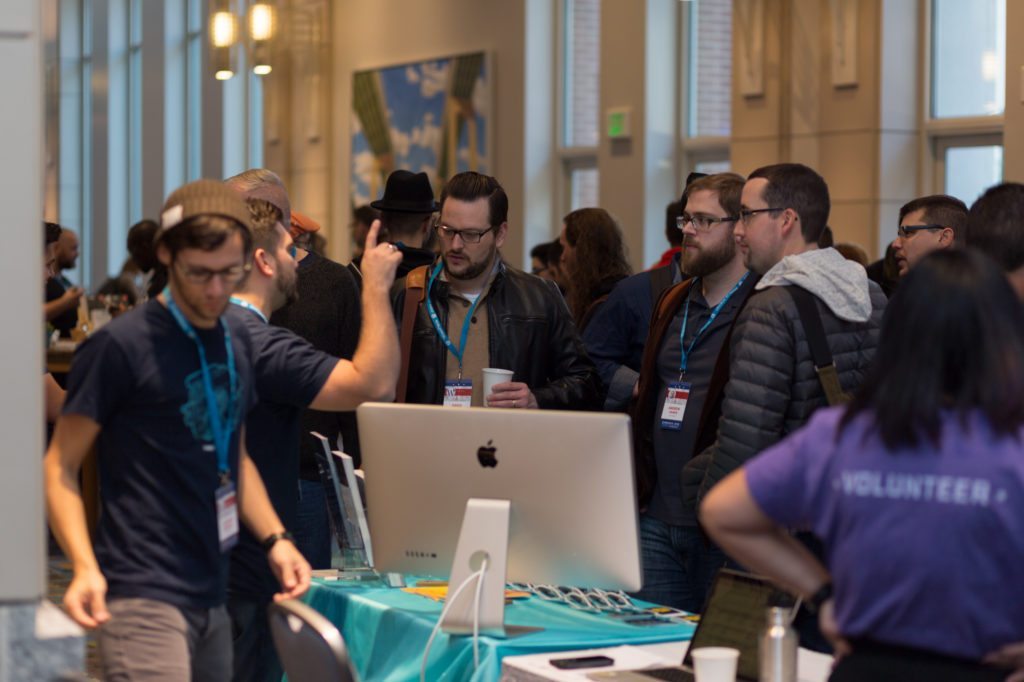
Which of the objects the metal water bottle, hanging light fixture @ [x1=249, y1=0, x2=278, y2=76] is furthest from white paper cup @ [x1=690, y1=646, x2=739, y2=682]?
hanging light fixture @ [x1=249, y1=0, x2=278, y2=76]

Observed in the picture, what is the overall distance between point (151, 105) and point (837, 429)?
640 inches

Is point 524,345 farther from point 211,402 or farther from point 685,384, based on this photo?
point 211,402

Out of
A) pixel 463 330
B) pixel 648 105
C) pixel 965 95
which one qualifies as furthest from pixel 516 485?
pixel 648 105

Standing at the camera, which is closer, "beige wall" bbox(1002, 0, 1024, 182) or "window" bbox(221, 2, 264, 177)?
"beige wall" bbox(1002, 0, 1024, 182)

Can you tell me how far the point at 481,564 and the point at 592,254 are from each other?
105 inches

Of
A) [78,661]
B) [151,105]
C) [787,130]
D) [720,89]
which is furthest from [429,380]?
[151,105]

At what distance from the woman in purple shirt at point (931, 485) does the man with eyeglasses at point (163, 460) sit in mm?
1028

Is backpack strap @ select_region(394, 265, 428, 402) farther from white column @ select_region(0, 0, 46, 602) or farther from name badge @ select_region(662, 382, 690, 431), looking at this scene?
white column @ select_region(0, 0, 46, 602)

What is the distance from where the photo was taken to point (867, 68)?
7477 mm

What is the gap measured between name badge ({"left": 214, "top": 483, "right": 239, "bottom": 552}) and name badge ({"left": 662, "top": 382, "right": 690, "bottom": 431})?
4.69 ft

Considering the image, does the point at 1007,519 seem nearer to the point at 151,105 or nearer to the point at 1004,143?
the point at 1004,143

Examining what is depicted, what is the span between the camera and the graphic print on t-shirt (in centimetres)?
255

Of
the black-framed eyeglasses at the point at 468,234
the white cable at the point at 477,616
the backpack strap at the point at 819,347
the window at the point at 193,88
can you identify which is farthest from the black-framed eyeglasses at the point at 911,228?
the window at the point at 193,88

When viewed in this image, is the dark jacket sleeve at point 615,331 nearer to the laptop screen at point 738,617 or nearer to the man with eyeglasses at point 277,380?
the man with eyeglasses at point 277,380
